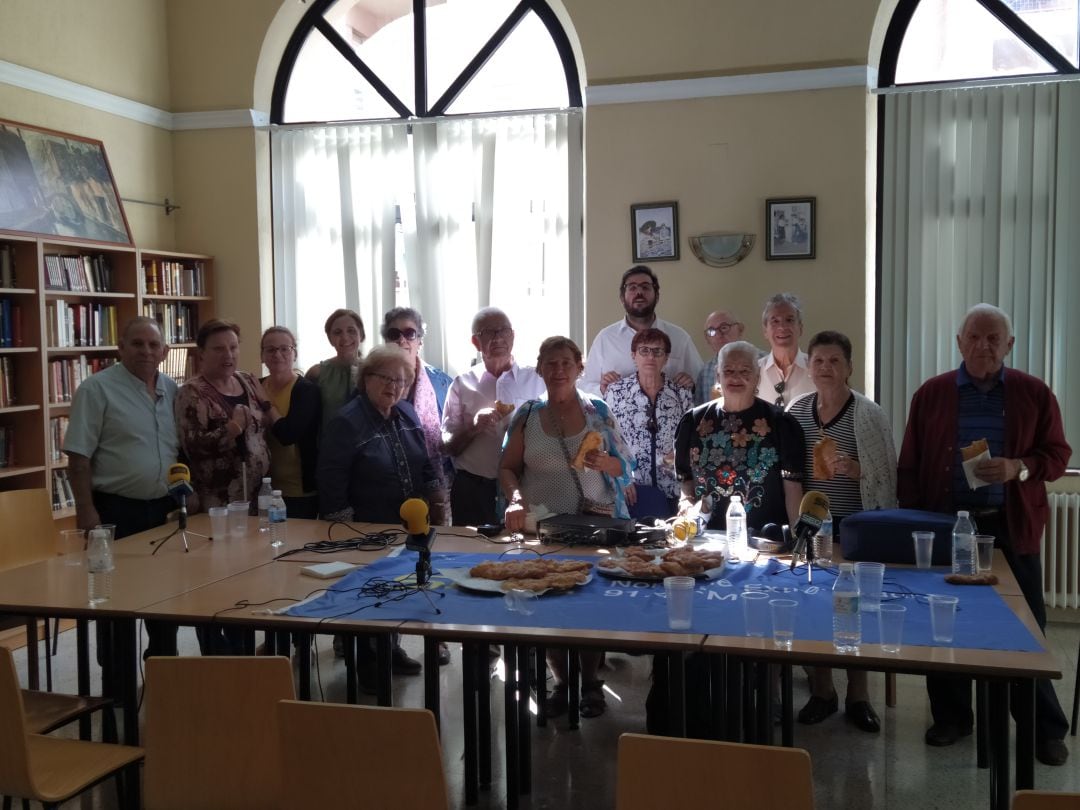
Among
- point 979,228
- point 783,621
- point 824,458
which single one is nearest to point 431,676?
point 783,621

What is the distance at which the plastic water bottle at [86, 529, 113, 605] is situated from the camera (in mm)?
3076

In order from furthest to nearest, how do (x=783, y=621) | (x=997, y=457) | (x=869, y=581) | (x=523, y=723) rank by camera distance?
(x=997, y=457), (x=523, y=723), (x=869, y=581), (x=783, y=621)

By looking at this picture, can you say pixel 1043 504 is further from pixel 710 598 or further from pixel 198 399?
pixel 198 399

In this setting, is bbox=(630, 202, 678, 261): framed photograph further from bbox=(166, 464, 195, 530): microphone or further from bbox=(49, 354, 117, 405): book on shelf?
bbox=(49, 354, 117, 405): book on shelf

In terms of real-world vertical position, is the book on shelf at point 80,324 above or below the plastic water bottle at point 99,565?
above

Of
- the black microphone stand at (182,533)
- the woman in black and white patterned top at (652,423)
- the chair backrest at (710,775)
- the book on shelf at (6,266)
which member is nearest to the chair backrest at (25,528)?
the black microphone stand at (182,533)

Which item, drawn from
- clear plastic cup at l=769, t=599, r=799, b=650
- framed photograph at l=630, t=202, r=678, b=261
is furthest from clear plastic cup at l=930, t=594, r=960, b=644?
framed photograph at l=630, t=202, r=678, b=261

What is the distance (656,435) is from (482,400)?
2.79 feet

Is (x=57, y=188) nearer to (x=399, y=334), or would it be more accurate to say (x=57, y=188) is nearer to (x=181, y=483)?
(x=399, y=334)

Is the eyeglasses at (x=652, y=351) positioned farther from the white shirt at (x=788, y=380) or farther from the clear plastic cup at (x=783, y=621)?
the clear plastic cup at (x=783, y=621)

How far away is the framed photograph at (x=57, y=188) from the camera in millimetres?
5492

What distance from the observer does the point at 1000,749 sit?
2.53 metres

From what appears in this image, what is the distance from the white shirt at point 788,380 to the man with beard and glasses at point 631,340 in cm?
35

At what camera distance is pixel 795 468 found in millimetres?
3691
